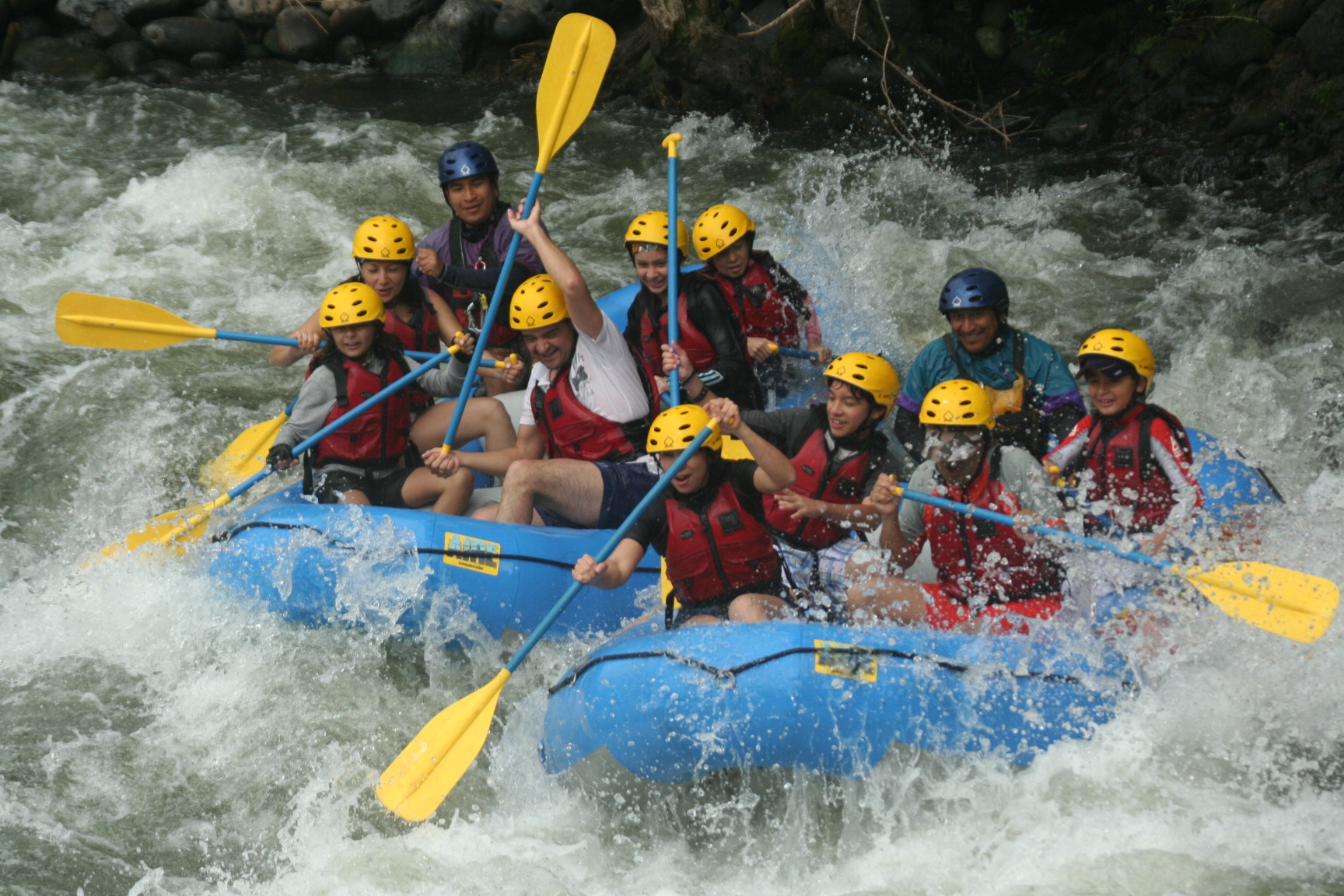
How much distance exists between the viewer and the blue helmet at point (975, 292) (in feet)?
14.2

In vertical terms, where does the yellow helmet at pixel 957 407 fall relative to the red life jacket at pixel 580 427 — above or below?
above

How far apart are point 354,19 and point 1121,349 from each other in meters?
8.62

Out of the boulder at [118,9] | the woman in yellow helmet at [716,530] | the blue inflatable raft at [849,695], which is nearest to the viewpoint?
the blue inflatable raft at [849,695]

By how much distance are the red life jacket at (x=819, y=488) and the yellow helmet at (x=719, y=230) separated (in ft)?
3.95

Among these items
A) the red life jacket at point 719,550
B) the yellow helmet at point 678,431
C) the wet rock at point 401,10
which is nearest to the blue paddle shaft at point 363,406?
the yellow helmet at point 678,431

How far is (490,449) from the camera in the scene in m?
4.79

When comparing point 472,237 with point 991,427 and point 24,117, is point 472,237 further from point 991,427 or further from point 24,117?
point 24,117

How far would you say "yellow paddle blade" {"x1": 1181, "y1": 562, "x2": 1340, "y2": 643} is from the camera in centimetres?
321

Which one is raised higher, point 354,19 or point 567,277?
point 354,19

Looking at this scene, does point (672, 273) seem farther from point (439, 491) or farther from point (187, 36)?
point (187, 36)

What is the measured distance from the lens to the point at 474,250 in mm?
5027

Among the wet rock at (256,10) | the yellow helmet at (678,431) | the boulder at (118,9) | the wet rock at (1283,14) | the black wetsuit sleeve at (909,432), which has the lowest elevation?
→ the black wetsuit sleeve at (909,432)

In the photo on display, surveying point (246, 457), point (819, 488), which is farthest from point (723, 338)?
point (246, 457)

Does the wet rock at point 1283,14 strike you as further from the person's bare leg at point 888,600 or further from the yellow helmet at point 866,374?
the person's bare leg at point 888,600
